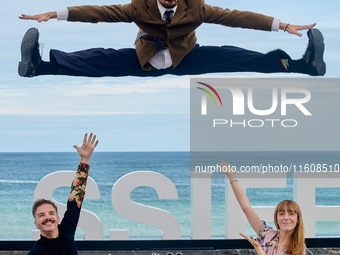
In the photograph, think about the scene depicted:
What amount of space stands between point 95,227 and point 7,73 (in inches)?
960

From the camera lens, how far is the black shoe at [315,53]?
17.5 feet

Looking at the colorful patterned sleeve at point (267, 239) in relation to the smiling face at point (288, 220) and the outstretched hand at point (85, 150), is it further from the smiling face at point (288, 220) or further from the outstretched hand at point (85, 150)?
the outstretched hand at point (85, 150)

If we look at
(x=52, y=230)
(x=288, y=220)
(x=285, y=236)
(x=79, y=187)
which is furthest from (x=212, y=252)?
(x=52, y=230)

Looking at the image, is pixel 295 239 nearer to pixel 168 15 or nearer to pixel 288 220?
pixel 288 220

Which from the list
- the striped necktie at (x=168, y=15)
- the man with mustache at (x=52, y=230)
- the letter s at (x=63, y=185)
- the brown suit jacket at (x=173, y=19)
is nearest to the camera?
the man with mustache at (x=52, y=230)

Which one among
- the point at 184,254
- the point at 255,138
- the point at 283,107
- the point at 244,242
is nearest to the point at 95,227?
the point at 184,254

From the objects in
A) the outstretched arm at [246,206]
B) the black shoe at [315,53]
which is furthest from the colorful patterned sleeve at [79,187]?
the black shoe at [315,53]

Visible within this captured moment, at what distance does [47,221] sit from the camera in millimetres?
3070

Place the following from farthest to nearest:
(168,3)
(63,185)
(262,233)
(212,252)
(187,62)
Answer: (63,185), (212,252), (187,62), (168,3), (262,233)

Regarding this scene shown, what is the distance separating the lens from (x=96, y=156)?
37.3m

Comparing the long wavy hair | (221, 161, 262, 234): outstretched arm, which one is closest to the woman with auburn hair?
the long wavy hair

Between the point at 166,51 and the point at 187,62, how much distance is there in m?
0.31

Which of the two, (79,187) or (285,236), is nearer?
(285,236)

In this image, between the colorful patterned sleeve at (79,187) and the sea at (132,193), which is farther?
the sea at (132,193)
